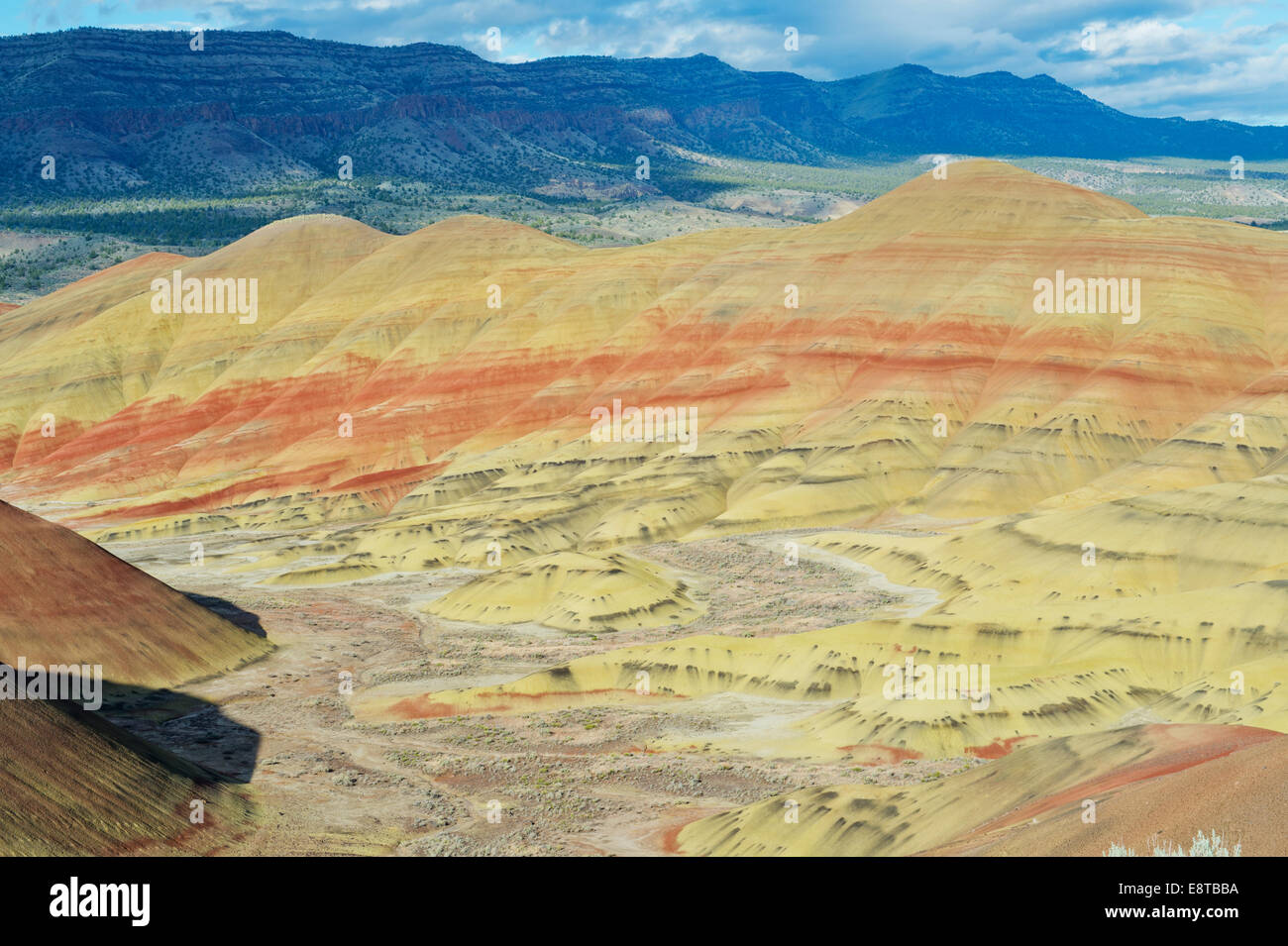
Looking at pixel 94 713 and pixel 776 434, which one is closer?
pixel 94 713

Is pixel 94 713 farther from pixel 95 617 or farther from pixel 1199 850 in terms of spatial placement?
pixel 1199 850

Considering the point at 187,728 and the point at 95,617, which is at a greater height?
the point at 95,617

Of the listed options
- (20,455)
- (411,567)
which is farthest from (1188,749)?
(20,455)

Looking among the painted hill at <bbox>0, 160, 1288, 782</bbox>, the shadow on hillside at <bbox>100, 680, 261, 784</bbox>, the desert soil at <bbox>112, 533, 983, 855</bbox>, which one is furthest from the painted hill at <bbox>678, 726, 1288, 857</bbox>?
the shadow on hillside at <bbox>100, 680, 261, 784</bbox>

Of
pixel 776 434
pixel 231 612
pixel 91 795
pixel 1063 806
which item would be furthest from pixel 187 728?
pixel 776 434

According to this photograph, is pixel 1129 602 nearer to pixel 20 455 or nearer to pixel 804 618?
pixel 804 618

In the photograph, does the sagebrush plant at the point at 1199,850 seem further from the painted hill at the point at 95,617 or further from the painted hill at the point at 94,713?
the painted hill at the point at 95,617

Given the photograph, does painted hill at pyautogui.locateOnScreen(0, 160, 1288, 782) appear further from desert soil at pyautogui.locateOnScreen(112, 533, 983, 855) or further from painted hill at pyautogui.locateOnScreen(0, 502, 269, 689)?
painted hill at pyautogui.locateOnScreen(0, 502, 269, 689)
